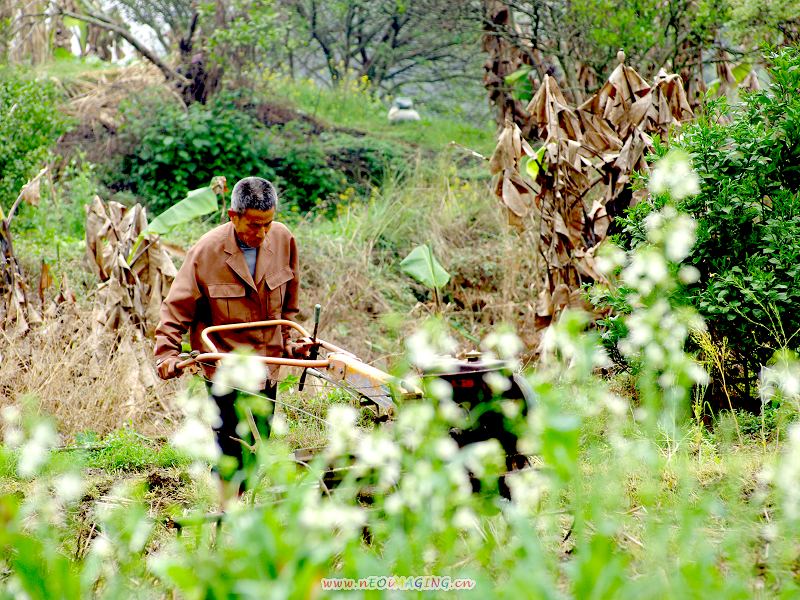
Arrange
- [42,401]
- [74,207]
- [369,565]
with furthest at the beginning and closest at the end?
[74,207]
[42,401]
[369,565]

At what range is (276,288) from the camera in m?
5.41

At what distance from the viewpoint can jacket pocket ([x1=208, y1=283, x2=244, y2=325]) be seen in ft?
17.1

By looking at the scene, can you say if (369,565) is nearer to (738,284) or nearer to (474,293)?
(738,284)

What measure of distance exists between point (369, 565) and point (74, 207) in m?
11.6

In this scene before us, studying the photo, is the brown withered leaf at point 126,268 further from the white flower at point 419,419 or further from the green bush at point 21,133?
the white flower at point 419,419

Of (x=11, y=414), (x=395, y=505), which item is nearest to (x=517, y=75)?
(x=11, y=414)

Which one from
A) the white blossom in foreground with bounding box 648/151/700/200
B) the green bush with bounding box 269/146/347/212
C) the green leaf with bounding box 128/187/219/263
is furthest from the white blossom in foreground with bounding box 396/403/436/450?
the green bush with bounding box 269/146/347/212

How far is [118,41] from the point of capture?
22406 millimetres

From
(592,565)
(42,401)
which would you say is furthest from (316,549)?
(42,401)

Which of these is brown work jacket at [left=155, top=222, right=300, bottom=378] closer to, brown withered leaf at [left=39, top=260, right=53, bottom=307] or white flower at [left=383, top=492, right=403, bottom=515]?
white flower at [left=383, top=492, right=403, bottom=515]

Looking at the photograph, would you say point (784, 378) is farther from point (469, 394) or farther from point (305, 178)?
point (305, 178)

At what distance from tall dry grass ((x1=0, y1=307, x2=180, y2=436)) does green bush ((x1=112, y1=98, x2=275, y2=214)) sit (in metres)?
5.95

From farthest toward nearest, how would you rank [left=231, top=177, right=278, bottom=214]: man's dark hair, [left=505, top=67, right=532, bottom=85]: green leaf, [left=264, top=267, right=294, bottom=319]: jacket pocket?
[left=505, top=67, right=532, bottom=85]: green leaf < [left=264, top=267, right=294, bottom=319]: jacket pocket < [left=231, top=177, right=278, bottom=214]: man's dark hair

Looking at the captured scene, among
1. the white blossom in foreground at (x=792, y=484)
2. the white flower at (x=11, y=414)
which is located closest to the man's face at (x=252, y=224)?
the white flower at (x=11, y=414)
